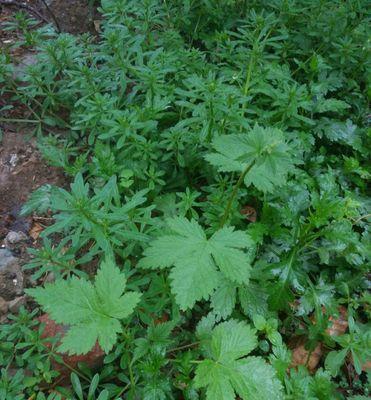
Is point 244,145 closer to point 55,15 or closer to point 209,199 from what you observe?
point 209,199

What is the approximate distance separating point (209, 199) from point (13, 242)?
137 cm

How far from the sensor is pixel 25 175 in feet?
10.8

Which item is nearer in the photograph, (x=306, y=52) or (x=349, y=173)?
(x=349, y=173)

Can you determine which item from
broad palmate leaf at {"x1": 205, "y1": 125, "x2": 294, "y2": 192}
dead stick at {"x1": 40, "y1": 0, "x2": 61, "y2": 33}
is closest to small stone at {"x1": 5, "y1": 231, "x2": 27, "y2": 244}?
broad palmate leaf at {"x1": 205, "y1": 125, "x2": 294, "y2": 192}

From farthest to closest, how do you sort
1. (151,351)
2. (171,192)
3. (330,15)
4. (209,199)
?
(330,15), (171,192), (209,199), (151,351)

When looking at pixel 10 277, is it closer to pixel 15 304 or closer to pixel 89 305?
pixel 15 304

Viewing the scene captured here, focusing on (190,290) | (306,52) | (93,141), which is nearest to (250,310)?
(190,290)

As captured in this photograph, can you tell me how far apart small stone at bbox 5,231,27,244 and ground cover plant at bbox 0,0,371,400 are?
235mm

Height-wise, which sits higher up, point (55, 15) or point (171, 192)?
point (55, 15)

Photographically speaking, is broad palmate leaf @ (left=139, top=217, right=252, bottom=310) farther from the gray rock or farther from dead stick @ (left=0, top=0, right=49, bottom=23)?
dead stick @ (left=0, top=0, right=49, bottom=23)

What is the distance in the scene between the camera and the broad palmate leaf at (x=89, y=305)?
181 cm

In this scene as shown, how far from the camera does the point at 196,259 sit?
195 centimetres

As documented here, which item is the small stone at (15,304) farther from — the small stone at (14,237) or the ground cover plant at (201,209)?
the small stone at (14,237)

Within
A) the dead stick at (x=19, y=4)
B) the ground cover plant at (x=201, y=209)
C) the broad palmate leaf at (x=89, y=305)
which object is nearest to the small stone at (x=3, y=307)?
the ground cover plant at (x=201, y=209)
